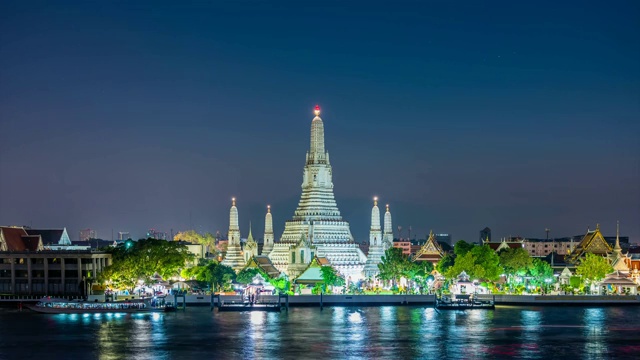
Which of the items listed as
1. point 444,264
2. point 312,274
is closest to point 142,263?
point 312,274

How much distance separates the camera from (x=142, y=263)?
100562 millimetres

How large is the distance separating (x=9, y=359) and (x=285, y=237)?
214ft

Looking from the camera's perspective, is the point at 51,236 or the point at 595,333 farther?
the point at 51,236

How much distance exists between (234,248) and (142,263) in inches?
1001

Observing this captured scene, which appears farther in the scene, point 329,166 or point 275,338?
point 329,166

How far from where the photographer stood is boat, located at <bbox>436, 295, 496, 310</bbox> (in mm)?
92412

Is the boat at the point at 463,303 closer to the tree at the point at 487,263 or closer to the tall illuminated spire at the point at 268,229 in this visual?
the tree at the point at 487,263

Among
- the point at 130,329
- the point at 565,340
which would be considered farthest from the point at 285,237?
the point at 565,340

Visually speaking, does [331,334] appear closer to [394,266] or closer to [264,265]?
[394,266]

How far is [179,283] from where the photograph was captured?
106m

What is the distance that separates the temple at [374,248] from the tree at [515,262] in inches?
639

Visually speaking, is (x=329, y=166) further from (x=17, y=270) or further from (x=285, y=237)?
(x=17, y=270)

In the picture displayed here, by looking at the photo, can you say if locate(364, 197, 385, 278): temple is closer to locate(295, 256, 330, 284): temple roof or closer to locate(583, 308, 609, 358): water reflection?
locate(295, 256, 330, 284): temple roof

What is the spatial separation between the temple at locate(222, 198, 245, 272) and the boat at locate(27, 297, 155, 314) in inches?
1223
